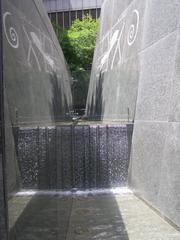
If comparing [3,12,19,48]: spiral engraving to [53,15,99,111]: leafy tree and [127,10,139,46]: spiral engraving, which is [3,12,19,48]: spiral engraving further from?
[53,15,99,111]: leafy tree

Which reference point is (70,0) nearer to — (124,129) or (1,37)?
(124,129)

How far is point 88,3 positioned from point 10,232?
3785 cm

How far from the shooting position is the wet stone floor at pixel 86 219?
363 centimetres

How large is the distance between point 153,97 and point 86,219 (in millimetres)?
2529

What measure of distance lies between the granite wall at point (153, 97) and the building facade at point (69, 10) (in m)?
28.3

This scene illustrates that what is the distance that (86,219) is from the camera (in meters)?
7.19

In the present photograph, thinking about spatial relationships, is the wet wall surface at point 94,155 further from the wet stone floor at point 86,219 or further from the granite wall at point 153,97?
the wet stone floor at point 86,219

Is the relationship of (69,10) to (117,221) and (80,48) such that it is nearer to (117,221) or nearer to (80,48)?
(80,48)

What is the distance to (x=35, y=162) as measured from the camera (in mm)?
4863

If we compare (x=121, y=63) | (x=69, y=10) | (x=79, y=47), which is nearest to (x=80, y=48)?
(x=79, y=47)

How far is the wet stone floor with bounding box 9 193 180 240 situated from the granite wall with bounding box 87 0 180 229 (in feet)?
0.93

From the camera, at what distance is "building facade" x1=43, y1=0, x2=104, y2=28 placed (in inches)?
1550

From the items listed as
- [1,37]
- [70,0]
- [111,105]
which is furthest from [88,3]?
[1,37]

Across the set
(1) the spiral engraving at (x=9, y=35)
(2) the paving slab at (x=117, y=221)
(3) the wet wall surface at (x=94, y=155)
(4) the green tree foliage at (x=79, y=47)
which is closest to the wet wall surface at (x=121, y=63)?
(3) the wet wall surface at (x=94, y=155)
